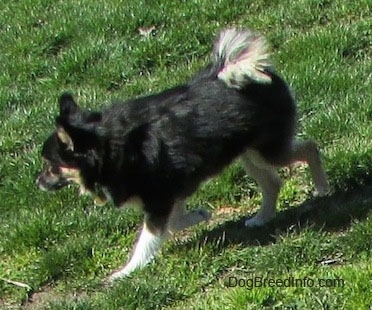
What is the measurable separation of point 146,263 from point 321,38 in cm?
320

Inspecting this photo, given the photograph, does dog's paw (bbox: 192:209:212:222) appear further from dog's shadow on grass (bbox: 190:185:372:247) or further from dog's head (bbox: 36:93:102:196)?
dog's head (bbox: 36:93:102:196)

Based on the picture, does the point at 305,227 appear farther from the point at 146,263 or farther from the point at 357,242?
the point at 146,263

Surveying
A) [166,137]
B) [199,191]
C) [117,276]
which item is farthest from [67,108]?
[199,191]

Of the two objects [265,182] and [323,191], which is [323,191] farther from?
[265,182]

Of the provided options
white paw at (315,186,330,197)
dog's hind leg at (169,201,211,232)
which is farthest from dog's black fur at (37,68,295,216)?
white paw at (315,186,330,197)

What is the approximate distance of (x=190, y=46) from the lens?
8.60 metres

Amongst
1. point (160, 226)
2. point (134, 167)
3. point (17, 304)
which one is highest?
point (134, 167)

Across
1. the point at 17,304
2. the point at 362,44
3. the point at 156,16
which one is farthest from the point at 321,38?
the point at 17,304

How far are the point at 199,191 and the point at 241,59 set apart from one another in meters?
1.11

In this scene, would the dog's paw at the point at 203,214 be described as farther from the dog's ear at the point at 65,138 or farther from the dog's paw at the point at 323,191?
the dog's ear at the point at 65,138

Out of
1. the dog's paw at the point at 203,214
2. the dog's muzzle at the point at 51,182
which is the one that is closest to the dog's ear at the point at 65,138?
the dog's muzzle at the point at 51,182

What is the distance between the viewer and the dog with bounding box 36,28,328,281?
18.3 ft

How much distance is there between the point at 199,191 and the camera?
6371 mm

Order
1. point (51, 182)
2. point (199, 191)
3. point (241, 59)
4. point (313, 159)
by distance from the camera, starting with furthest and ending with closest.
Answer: point (199, 191), point (313, 159), point (51, 182), point (241, 59)
